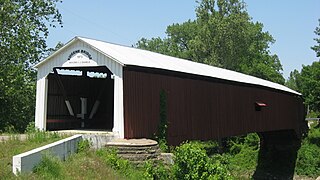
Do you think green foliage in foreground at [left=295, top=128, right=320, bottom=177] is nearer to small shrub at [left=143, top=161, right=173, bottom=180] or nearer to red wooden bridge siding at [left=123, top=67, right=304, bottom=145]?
red wooden bridge siding at [left=123, top=67, right=304, bottom=145]

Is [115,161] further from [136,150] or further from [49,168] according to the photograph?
[49,168]

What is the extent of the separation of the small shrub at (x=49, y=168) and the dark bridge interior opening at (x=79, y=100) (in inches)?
253

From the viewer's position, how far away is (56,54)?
15.4 meters

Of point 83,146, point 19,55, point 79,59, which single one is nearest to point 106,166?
point 83,146

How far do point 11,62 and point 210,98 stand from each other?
38.0ft

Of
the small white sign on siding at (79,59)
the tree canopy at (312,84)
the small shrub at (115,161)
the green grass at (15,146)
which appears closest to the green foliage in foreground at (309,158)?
the tree canopy at (312,84)

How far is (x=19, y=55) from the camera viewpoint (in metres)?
23.7

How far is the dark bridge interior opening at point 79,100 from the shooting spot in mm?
16344

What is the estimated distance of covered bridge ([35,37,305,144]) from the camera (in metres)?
14.1

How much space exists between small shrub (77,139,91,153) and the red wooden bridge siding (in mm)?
1443

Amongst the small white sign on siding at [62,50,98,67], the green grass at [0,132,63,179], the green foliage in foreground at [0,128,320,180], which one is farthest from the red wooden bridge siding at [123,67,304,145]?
the green grass at [0,132,63,179]

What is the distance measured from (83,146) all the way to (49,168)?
3162 millimetres

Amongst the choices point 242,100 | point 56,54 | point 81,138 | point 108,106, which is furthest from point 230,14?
point 81,138

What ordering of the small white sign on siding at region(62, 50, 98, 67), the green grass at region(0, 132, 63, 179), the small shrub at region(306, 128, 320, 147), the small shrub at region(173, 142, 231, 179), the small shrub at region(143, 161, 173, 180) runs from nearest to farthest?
the green grass at region(0, 132, 63, 179) < the small shrub at region(143, 161, 173, 180) < the small shrub at region(173, 142, 231, 179) < the small white sign on siding at region(62, 50, 98, 67) < the small shrub at region(306, 128, 320, 147)
